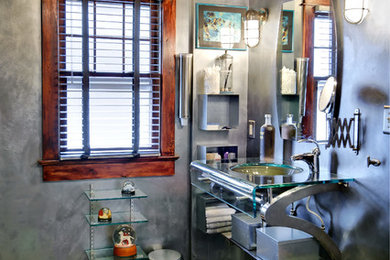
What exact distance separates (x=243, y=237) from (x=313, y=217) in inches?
19.2

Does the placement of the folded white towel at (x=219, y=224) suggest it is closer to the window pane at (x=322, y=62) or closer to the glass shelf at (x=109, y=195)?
the glass shelf at (x=109, y=195)

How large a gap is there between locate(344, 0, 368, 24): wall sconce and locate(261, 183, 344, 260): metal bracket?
911 millimetres

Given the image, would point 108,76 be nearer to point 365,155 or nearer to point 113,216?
point 113,216

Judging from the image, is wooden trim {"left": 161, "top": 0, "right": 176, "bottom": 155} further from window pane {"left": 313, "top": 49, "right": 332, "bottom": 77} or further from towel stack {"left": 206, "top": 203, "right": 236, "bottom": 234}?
window pane {"left": 313, "top": 49, "right": 332, "bottom": 77}

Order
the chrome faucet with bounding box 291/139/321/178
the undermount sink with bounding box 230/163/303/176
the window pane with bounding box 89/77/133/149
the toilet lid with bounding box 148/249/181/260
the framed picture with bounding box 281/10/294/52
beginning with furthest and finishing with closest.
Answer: the toilet lid with bounding box 148/249/181/260 → the window pane with bounding box 89/77/133/149 → the framed picture with bounding box 281/10/294/52 → the undermount sink with bounding box 230/163/303/176 → the chrome faucet with bounding box 291/139/321/178

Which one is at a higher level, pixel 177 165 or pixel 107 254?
pixel 177 165

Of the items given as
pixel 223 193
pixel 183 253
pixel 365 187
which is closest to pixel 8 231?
pixel 183 253

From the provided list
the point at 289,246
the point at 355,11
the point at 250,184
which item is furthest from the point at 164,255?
the point at 355,11

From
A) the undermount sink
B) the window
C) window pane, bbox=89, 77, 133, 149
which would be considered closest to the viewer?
the undermount sink

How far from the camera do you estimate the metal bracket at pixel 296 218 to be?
2438mm

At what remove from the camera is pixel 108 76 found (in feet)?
11.6

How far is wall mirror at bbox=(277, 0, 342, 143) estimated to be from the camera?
2746 millimetres

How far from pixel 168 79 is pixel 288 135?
1.09 meters

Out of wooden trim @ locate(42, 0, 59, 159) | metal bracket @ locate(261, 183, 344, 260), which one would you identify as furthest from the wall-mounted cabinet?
metal bracket @ locate(261, 183, 344, 260)
